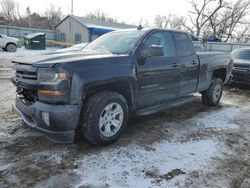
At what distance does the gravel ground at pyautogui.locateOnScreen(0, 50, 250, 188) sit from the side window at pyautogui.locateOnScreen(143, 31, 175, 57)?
142 cm

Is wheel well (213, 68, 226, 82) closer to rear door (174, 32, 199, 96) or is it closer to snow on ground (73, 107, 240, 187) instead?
rear door (174, 32, 199, 96)

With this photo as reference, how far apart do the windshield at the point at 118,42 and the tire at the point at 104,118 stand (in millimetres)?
872

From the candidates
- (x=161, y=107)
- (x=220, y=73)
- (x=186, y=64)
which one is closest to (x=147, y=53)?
(x=161, y=107)

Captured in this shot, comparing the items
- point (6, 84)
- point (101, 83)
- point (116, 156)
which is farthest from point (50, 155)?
point (6, 84)

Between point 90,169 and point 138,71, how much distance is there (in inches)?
66.3

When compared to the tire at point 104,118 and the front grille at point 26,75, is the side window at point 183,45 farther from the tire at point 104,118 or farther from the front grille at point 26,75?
the front grille at point 26,75

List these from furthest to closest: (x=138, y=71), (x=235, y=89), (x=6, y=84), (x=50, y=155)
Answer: (x=235, y=89)
(x=6, y=84)
(x=138, y=71)
(x=50, y=155)

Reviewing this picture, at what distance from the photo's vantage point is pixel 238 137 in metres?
4.27

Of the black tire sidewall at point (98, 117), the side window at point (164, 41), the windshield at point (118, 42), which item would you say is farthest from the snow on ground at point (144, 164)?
the side window at point (164, 41)

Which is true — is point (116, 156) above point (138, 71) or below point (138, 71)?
below

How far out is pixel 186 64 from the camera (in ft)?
15.9

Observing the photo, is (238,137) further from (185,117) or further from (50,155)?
(50,155)

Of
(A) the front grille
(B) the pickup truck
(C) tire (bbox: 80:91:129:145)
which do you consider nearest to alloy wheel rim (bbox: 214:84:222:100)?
(B) the pickup truck

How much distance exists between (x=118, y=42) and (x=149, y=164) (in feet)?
7.26
